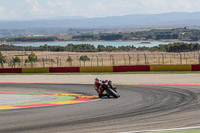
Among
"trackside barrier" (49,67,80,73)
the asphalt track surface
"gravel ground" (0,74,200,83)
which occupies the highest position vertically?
"trackside barrier" (49,67,80,73)

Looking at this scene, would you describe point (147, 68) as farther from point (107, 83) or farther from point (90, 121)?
point (90, 121)

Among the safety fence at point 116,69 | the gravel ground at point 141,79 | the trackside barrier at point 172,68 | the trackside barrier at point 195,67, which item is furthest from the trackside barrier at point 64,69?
the trackside barrier at point 195,67

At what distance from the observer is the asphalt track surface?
35.7 feet

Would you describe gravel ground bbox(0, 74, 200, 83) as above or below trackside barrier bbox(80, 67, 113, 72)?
below

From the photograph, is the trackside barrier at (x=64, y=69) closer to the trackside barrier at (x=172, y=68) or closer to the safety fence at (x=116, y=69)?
the safety fence at (x=116, y=69)

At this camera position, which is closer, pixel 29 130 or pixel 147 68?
pixel 29 130

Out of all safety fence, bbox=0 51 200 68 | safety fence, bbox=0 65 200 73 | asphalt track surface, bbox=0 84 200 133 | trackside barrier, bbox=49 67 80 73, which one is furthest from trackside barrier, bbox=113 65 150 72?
asphalt track surface, bbox=0 84 200 133

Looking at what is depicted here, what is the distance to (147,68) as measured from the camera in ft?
109

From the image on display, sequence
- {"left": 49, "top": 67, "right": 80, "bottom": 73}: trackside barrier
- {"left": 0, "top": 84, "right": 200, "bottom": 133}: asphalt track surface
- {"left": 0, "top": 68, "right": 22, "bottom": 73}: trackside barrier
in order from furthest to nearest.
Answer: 1. {"left": 0, "top": 68, "right": 22, "bottom": 73}: trackside barrier
2. {"left": 49, "top": 67, "right": 80, "bottom": 73}: trackside barrier
3. {"left": 0, "top": 84, "right": 200, "bottom": 133}: asphalt track surface

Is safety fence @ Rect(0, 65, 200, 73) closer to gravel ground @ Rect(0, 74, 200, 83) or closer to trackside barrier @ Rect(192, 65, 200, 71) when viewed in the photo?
trackside barrier @ Rect(192, 65, 200, 71)

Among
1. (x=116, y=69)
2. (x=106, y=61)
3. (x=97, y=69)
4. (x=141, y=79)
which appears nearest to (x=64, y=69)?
(x=97, y=69)

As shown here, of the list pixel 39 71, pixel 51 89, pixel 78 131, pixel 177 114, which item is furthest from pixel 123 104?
pixel 39 71

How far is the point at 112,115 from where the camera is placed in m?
12.6

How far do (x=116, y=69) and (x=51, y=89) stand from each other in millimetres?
12032
